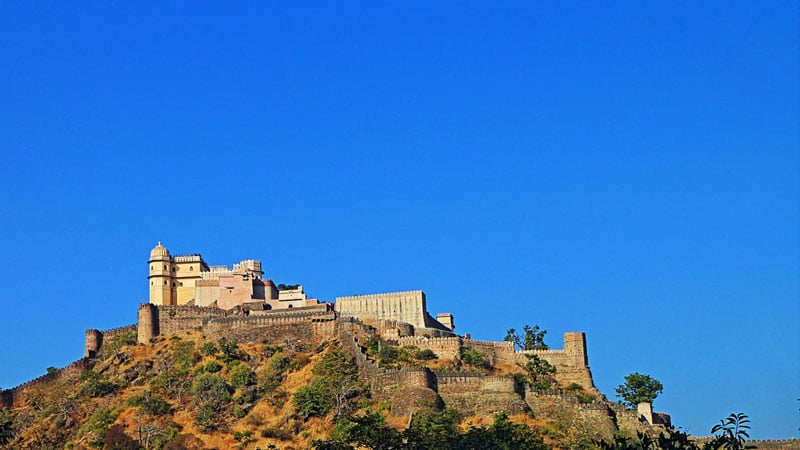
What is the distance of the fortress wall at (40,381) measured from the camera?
88.8 metres

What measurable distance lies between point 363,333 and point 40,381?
23388 millimetres

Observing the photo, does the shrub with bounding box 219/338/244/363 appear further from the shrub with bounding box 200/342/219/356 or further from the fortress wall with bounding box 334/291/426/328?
the fortress wall with bounding box 334/291/426/328

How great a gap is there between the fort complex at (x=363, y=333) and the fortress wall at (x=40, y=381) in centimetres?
8

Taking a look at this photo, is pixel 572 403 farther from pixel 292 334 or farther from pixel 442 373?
pixel 292 334

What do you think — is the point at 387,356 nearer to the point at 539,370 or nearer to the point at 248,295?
the point at 539,370

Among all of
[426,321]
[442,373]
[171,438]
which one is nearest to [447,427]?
[442,373]

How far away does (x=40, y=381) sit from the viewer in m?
90.2

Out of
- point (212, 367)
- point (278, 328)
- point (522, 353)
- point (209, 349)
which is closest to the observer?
point (212, 367)

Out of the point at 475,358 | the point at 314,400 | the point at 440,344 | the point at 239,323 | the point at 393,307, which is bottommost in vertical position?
the point at 314,400

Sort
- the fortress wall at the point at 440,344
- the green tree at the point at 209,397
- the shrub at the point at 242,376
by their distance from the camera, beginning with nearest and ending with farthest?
the green tree at the point at 209,397 < the shrub at the point at 242,376 < the fortress wall at the point at 440,344

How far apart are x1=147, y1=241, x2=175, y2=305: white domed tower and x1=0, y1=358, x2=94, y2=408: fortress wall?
7354mm

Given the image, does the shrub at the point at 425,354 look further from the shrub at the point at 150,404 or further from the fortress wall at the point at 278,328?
the shrub at the point at 150,404

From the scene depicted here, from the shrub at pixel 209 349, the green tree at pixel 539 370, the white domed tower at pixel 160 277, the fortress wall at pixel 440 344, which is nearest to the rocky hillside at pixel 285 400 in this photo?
the shrub at pixel 209 349

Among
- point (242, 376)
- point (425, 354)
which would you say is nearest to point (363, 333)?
point (425, 354)
